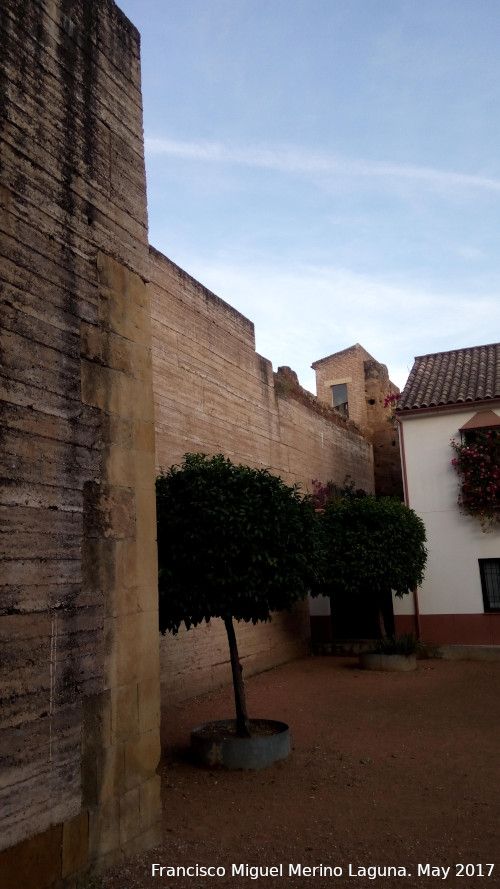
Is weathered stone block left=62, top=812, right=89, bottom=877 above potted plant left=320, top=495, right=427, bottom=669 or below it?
below

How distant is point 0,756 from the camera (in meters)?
3.21

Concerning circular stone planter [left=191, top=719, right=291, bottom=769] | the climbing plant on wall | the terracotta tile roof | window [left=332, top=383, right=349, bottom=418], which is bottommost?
circular stone planter [left=191, top=719, right=291, bottom=769]

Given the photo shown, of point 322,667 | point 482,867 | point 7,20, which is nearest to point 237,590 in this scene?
point 482,867

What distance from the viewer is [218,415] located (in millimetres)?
11578

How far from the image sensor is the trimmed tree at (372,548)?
1219cm

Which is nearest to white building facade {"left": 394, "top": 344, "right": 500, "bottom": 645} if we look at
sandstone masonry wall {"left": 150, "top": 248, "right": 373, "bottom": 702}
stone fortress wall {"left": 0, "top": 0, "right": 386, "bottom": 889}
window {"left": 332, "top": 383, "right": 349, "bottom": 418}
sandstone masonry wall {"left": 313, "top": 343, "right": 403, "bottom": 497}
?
sandstone masonry wall {"left": 150, "top": 248, "right": 373, "bottom": 702}

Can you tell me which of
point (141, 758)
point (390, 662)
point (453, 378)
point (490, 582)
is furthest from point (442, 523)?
point (141, 758)

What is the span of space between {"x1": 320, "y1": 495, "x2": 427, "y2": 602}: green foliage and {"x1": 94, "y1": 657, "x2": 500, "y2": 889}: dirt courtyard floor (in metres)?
2.84

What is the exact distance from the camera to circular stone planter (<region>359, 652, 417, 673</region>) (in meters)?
12.0

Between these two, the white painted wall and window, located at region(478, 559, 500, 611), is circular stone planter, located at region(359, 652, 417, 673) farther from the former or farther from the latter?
window, located at region(478, 559, 500, 611)

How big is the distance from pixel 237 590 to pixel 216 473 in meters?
1.18

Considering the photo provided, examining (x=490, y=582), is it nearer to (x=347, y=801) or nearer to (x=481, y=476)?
(x=481, y=476)

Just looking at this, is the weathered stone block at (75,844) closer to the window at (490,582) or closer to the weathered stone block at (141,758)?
the weathered stone block at (141,758)

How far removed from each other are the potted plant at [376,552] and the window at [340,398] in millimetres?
8603
